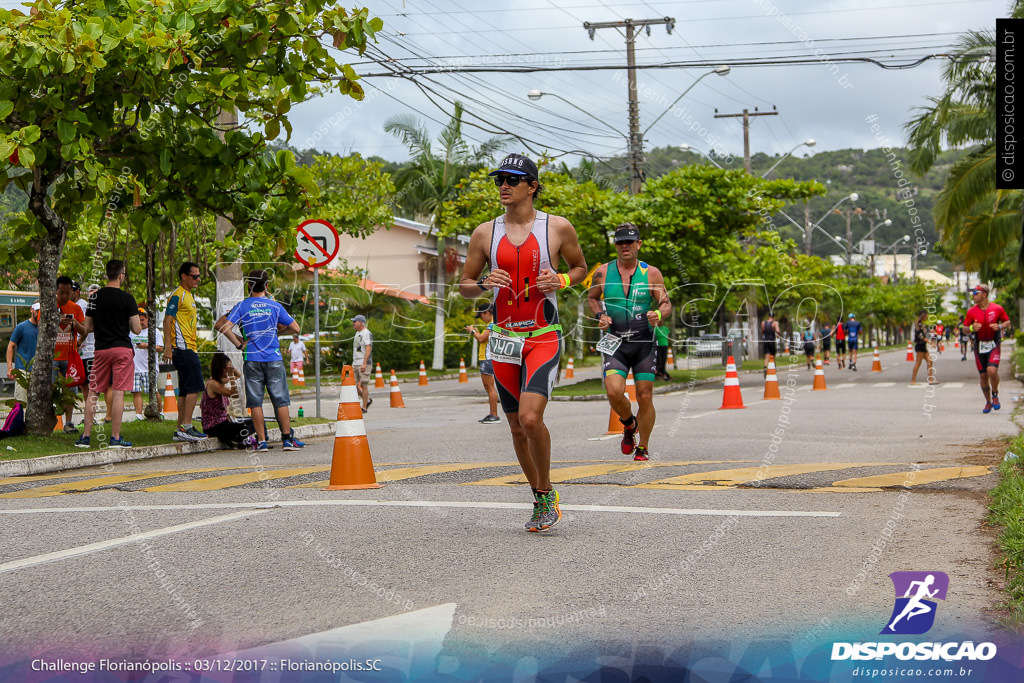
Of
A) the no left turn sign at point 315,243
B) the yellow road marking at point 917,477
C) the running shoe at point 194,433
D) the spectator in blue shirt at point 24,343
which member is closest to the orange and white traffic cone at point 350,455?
the yellow road marking at point 917,477

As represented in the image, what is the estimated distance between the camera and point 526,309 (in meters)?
6.32

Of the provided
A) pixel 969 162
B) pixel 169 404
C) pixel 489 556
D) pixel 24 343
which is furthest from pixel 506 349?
pixel 969 162

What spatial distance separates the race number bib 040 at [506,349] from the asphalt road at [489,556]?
98 cm

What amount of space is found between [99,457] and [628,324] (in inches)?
226

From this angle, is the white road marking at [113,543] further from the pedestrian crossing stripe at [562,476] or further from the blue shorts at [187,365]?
the blue shorts at [187,365]

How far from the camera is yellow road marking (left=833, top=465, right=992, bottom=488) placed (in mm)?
8117

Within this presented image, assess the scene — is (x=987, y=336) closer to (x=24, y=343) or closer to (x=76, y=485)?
(x=76, y=485)

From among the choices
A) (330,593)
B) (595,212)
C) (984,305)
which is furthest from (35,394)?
(595,212)

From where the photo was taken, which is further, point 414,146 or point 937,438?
point 414,146

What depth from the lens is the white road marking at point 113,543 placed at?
565 centimetres

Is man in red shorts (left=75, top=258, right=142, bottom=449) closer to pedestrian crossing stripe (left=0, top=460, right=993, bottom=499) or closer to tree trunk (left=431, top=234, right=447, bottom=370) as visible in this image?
pedestrian crossing stripe (left=0, top=460, right=993, bottom=499)

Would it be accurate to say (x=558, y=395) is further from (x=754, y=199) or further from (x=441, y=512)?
(x=441, y=512)

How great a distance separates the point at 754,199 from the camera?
27641mm

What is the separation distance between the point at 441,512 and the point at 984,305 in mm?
12197
